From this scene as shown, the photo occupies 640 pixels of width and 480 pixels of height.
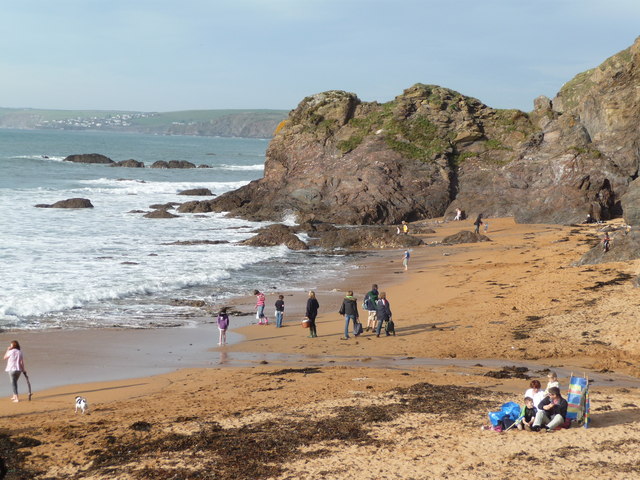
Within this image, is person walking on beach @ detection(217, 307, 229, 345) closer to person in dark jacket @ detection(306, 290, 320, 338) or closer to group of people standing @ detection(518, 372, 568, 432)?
person in dark jacket @ detection(306, 290, 320, 338)

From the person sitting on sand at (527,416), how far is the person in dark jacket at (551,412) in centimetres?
8

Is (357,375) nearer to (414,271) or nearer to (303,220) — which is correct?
(414,271)

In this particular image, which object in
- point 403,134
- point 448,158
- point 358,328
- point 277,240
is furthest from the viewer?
point 403,134

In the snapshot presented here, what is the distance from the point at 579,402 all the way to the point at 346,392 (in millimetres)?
4230

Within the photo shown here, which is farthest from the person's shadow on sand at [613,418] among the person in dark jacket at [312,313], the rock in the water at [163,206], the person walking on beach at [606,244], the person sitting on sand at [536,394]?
the rock in the water at [163,206]

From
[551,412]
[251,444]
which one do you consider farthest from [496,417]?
[251,444]

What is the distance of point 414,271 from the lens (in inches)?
1094

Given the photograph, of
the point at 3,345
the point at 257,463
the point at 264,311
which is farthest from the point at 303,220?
the point at 257,463

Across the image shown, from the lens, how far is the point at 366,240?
3491 centimetres

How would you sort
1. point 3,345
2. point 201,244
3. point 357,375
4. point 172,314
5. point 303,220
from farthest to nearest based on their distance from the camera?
point 303,220 → point 201,244 → point 172,314 → point 3,345 → point 357,375

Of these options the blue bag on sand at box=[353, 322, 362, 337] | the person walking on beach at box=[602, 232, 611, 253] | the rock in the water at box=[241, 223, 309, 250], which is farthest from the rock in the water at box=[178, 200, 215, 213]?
the blue bag on sand at box=[353, 322, 362, 337]

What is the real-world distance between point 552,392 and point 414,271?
1677 centimetres

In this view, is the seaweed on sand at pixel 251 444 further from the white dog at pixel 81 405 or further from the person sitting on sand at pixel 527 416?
the white dog at pixel 81 405

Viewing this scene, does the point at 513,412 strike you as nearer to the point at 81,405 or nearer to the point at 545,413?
the point at 545,413
